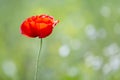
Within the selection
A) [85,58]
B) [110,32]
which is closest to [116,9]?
[110,32]

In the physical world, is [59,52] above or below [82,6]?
below

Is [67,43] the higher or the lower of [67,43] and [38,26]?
the higher

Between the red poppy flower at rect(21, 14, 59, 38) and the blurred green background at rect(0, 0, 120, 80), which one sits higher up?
the blurred green background at rect(0, 0, 120, 80)

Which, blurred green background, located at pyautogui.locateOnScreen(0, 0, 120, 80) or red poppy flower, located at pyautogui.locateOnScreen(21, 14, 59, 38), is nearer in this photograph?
red poppy flower, located at pyautogui.locateOnScreen(21, 14, 59, 38)

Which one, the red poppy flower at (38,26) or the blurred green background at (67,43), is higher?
the blurred green background at (67,43)

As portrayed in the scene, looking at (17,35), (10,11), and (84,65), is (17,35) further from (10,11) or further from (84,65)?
(84,65)
